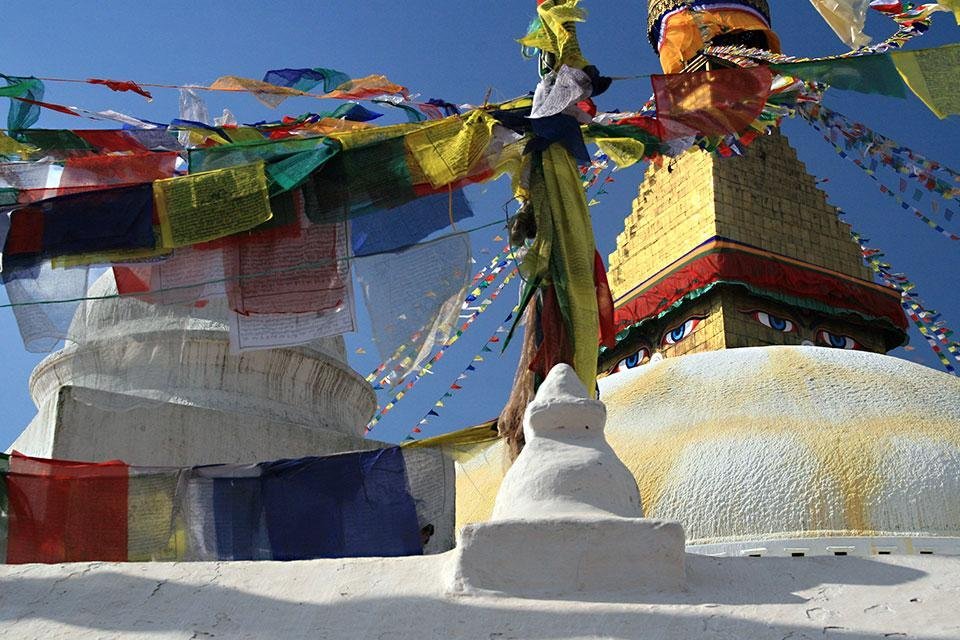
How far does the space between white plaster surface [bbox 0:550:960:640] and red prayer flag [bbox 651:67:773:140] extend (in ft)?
9.29

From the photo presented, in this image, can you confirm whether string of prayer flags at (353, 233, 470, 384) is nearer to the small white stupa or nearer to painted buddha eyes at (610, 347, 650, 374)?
the small white stupa

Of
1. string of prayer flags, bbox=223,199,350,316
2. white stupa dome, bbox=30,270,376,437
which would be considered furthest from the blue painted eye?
string of prayer flags, bbox=223,199,350,316

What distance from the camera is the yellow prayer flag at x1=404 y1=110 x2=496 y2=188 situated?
6371 millimetres

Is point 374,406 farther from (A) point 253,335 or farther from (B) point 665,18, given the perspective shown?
(B) point 665,18

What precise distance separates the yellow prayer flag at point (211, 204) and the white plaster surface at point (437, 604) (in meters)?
2.06

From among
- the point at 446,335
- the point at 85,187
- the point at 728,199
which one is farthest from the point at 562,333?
the point at 728,199

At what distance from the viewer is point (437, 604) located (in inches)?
166

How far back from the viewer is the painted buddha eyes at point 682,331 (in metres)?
13.3

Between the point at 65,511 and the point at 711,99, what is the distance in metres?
3.97

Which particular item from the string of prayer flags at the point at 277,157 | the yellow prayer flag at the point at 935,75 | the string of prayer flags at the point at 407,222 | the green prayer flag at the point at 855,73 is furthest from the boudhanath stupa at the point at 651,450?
the yellow prayer flag at the point at 935,75

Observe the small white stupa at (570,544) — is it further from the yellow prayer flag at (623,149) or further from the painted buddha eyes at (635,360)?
the painted buddha eyes at (635,360)

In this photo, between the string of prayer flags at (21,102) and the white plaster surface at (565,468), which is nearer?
the white plaster surface at (565,468)

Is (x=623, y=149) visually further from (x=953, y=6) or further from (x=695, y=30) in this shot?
(x=695, y=30)

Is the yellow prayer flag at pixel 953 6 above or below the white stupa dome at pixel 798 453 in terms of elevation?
above
